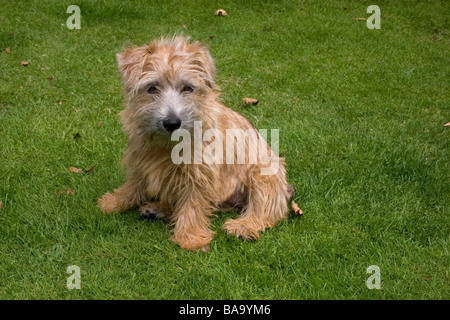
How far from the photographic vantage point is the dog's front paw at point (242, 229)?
12.5ft

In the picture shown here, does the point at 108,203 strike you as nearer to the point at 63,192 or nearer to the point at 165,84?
the point at 63,192

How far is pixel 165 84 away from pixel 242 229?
Result: 4.39ft

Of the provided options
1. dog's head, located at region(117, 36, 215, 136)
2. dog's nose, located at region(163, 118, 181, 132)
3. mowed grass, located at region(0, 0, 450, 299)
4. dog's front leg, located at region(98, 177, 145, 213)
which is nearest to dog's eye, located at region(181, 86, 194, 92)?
dog's head, located at region(117, 36, 215, 136)

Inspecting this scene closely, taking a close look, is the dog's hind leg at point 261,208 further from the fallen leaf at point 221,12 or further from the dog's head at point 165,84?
the fallen leaf at point 221,12

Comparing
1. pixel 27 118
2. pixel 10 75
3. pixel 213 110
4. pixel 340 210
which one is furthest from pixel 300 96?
pixel 10 75

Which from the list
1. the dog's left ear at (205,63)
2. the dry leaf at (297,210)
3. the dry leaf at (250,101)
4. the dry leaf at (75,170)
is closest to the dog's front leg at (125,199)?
the dry leaf at (75,170)

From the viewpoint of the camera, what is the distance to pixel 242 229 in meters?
3.81

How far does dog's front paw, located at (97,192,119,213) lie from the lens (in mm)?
4047

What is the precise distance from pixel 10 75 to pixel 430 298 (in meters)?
5.92

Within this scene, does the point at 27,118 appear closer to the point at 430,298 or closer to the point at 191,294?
the point at 191,294

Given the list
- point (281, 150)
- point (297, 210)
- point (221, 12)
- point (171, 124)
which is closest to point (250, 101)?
point (281, 150)

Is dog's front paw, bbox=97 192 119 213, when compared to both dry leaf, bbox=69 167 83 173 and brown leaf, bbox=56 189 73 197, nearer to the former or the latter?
brown leaf, bbox=56 189 73 197

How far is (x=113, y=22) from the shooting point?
833 cm
